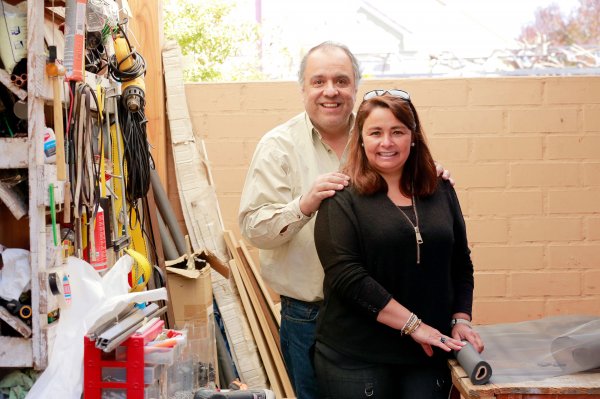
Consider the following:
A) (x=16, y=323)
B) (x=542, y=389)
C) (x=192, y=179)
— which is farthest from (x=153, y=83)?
(x=542, y=389)

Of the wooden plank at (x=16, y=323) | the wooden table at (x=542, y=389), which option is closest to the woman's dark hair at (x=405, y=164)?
the wooden table at (x=542, y=389)

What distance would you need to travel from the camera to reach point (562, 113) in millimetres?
4176

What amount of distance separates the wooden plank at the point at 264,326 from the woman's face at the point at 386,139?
1.56m

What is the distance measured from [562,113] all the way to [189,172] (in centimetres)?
210

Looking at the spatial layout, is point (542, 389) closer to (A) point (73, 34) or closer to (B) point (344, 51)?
(B) point (344, 51)

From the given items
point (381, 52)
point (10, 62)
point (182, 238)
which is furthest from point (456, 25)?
point (10, 62)

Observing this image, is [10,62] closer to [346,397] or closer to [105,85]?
[105,85]

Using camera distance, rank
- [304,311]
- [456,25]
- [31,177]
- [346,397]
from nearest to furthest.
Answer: [31,177] → [346,397] → [304,311] → [456,25]

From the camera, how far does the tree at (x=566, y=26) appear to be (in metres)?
13.9

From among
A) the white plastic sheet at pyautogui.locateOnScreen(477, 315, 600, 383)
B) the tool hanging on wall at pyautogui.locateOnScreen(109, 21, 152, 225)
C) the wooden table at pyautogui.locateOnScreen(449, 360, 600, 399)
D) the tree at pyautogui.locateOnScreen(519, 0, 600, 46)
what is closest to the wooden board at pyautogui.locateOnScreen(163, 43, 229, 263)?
the tool hanging on wall at pyautogui.locateOnScreen(109, 21, 152, 225)

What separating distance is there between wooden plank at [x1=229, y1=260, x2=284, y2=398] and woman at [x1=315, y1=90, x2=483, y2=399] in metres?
1.28

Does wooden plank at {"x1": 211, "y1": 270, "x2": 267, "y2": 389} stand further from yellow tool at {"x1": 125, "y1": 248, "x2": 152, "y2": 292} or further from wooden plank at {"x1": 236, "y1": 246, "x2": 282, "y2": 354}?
yellow tool at {"x1": 125, "y1": 248, "x2": 152, "y2": 292}

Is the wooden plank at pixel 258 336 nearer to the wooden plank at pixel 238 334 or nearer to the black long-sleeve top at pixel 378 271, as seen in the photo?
the wooden plank at pixel 238 334

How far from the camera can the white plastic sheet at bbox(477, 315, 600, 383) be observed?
1.98 m
